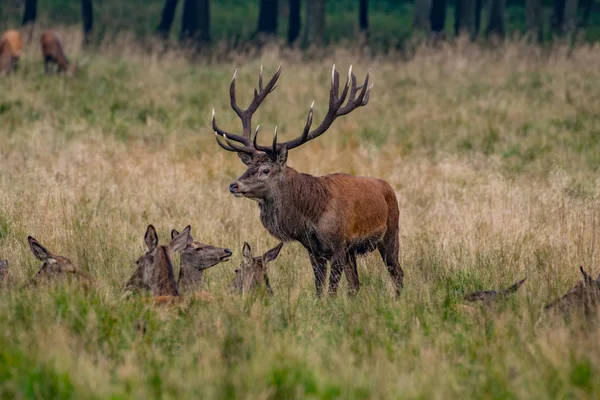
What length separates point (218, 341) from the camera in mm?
5820

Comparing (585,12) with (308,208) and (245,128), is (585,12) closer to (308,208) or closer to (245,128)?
(245,128)

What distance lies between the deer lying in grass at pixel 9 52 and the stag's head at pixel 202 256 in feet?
38.6

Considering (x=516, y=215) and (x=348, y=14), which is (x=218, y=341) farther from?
(x=348, y=14)

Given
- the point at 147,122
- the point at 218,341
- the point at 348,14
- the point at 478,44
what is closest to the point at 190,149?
the point at 147,122

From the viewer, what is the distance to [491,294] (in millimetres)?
7184

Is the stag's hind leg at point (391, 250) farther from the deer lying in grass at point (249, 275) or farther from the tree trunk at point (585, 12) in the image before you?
the tree trunk at point (585, 12)

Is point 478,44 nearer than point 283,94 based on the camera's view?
No

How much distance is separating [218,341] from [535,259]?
11.9ft

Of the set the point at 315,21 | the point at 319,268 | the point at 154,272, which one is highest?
the point at 154,272

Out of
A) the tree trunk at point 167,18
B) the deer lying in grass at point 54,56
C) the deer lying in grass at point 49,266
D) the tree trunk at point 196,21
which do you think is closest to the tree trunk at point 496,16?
the tree trunk at point 196,21

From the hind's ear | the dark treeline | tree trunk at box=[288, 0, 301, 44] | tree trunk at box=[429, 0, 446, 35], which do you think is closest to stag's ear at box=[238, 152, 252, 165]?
the hind's ear

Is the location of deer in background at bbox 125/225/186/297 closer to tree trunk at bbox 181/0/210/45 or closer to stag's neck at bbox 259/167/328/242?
stag's neck at bbox 259/167/328/242

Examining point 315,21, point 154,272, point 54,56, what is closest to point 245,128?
point 154,272

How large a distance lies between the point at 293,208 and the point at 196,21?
22114mm
